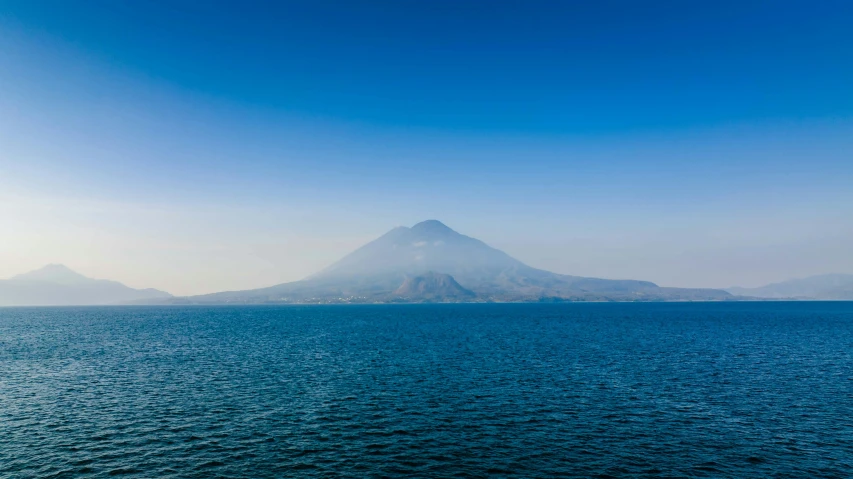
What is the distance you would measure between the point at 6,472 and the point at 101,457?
722cm

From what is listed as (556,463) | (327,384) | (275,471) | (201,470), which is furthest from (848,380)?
(201,470)

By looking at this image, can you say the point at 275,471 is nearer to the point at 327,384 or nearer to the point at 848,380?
the point at 327,384

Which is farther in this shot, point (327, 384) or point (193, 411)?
point (327, 384)

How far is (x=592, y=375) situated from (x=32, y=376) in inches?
4242

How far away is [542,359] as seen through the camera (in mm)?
106000

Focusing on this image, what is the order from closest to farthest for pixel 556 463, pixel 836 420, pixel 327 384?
pixel 556 463 < pixel 836 420 < pixel 327 384

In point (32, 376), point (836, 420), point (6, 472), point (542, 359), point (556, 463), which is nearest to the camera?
point (6, 472)

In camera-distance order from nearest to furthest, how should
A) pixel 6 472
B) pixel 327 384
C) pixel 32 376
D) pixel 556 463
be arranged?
pixel 6 472, pixel 556 463, pixel 327 384, pixel 32 376

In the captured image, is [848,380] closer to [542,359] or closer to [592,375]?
[592,375]

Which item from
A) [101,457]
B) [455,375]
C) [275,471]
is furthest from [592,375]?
[101,457]

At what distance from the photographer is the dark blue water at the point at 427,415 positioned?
44.3 metres

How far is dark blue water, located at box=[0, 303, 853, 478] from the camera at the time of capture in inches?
1743

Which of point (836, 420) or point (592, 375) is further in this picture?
point (592, 375)

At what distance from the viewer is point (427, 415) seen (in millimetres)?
60219
